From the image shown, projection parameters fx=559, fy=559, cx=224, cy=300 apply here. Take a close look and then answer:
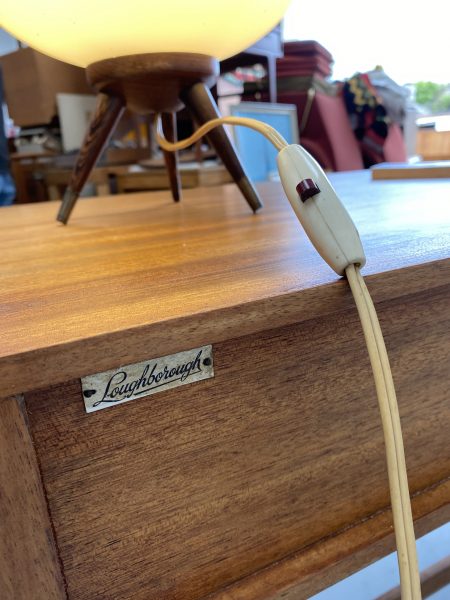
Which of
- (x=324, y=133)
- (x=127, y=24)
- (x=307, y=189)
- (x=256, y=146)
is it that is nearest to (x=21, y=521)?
(x=307, y=189)

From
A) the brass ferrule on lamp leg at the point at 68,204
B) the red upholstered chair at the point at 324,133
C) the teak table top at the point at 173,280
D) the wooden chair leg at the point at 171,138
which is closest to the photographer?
the teak table top at the point at 173,280

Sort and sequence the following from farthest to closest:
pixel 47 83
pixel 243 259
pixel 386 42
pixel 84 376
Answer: pixel 386 42 < pixel 47 83 < pixel 243 259 < pixel 84 376

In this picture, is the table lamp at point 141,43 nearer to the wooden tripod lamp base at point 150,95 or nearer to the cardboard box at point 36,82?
the wooden tripod lamp base at point 150,95

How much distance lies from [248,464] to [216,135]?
301 millimetres

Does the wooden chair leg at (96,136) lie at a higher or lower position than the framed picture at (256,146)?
higher

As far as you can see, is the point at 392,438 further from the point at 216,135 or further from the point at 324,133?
the point at 324,133

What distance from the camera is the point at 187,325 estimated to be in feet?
0.66

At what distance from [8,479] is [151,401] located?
0.06 metres

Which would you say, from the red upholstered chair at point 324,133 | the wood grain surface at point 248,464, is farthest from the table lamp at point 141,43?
the red upholstered chair at point 324,133

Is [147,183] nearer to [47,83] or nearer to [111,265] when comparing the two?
[47,83]

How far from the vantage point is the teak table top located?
0.63 ft

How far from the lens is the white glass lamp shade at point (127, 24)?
1.21 ft

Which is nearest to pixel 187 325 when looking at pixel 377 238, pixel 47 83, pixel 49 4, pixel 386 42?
pixel 377 238

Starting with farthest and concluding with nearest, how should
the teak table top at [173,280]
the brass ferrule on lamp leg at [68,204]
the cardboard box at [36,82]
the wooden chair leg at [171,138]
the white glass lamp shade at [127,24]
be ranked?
1. the cardboard box at [36,82]
2. the wooden chair leg at [171,138]
3. the brass ferrule on lamp leg at [68,204]
4. the white glass lamp shade at [127,24]
5. the teak table top at [173,280]
